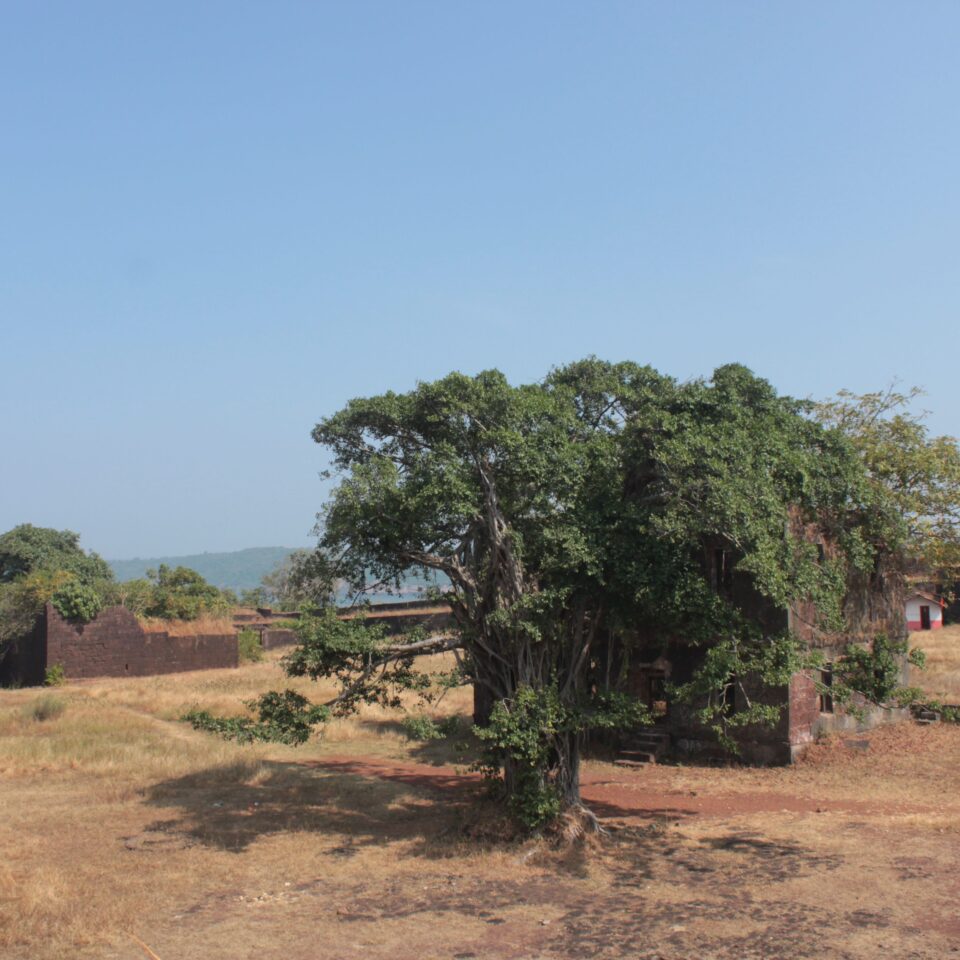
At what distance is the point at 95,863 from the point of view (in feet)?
47.5

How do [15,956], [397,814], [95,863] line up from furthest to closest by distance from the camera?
[397,814], [95,863], [15,956]

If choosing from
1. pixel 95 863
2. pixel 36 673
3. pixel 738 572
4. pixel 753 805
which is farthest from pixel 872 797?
pixel 36 673

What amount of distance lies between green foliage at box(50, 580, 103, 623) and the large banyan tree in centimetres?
2543

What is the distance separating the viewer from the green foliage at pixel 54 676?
37125 mm

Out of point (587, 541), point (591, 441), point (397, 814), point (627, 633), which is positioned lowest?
point (397, 814)

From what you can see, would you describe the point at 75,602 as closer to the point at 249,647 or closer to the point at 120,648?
the point at 120,648

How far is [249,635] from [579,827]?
115 feet

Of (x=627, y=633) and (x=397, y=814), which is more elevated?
(x=627, y=633)

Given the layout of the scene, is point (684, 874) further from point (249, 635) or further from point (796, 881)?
point (249, 635)

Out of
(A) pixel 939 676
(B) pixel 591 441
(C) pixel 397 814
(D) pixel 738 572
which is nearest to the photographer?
(B) pixel 591 441

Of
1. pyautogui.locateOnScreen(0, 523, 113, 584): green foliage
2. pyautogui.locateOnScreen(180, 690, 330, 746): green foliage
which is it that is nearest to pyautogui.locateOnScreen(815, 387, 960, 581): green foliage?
pyautogui.locateOnScreen(180, 690, 330, 746): green foliage

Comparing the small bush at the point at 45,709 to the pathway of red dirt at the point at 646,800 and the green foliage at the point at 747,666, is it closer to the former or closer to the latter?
the pathway of red dirt at the point at 646,800

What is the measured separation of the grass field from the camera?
11203 mm

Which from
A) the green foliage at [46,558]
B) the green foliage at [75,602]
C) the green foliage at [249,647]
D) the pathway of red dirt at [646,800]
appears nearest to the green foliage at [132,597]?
the green foliage at [46,558]
